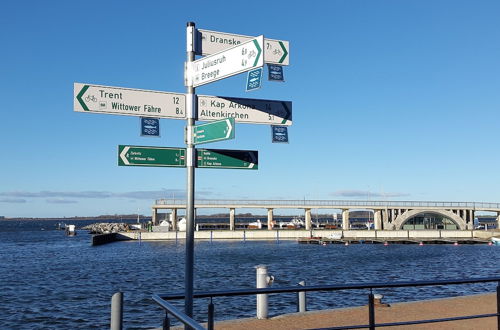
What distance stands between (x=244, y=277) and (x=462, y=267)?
24.8 m

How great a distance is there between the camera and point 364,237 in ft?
331

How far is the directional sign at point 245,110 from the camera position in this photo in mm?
8039

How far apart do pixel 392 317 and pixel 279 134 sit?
6511 mm

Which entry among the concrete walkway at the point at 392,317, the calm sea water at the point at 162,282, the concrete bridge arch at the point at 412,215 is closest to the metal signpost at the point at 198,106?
the concrete walkway at the point at 392,317

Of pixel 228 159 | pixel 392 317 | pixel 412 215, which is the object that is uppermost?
pixel 228 159

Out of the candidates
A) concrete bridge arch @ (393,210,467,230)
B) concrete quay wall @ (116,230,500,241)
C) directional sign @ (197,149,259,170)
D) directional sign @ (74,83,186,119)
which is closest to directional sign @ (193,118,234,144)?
directional sign @ (197,149,259,170)

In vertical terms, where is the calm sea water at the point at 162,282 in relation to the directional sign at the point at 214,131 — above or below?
below

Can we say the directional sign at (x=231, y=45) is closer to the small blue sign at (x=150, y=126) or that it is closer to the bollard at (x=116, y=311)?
the small blue sign at (x=150, y=126)

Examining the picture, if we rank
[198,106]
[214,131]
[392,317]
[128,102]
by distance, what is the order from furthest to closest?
[392,317], [198,106], [128,102], [214,131]

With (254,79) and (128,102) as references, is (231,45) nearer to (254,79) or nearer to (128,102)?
(254,79)

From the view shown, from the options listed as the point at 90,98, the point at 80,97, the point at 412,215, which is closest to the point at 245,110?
the point at 90,98

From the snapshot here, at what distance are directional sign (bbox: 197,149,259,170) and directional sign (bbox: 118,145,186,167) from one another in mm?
304

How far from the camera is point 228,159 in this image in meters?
7.83

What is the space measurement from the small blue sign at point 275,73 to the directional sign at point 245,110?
443 millimetres
